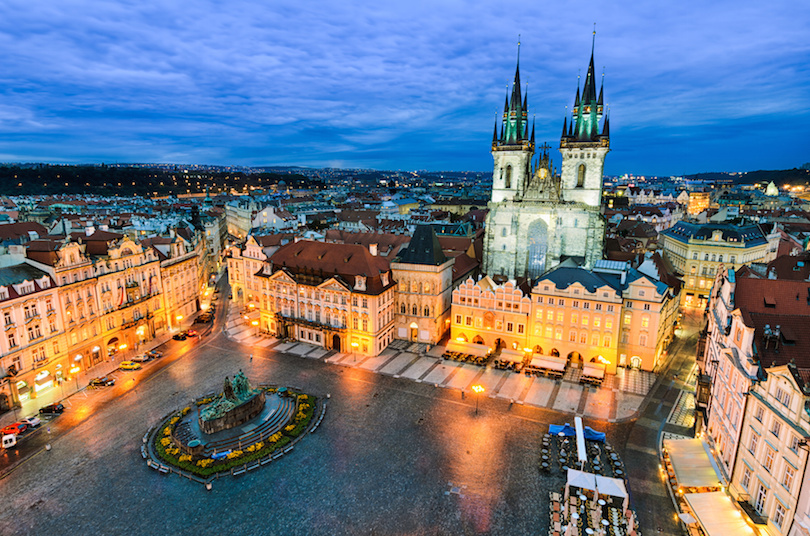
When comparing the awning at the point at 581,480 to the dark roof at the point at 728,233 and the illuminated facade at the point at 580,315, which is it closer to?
the illuminated facade at the point at 580,315

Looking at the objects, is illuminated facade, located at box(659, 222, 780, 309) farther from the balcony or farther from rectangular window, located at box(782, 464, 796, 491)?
rectangular window, located at box(782, 464, 796, 491)

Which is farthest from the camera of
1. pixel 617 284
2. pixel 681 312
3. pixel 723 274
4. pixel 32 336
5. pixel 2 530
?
pixel 681 312

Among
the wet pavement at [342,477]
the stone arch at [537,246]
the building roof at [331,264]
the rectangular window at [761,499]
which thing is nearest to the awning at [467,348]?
the wet pavement at [342,477]

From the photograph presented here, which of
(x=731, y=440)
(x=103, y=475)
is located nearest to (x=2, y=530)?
(x=103, y=475)

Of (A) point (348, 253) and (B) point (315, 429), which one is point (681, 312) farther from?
(B) point (315, 429)

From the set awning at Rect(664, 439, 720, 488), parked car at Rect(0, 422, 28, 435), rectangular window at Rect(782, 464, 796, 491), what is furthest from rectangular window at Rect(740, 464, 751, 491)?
parked car at Rect(0, 422, 28, 435)

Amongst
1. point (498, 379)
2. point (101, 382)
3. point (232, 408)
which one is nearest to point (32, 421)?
point (101, 382)

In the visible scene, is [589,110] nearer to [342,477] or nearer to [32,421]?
[342,477]
